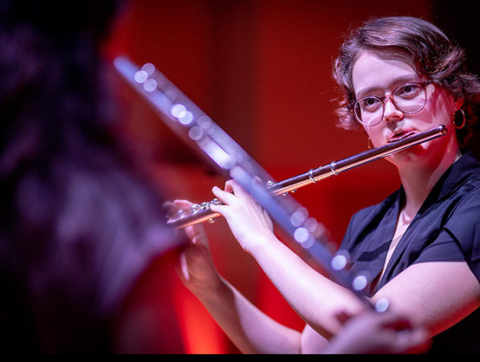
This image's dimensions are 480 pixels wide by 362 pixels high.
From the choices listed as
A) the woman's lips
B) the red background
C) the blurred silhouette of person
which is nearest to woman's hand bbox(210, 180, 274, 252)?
the blurred silhouette of person

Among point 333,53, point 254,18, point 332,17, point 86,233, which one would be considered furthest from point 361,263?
point 254,18

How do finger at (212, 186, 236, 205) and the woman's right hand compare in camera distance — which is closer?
finger at (212, 186, 236, 205)

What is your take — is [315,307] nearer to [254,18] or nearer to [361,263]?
[361,263]

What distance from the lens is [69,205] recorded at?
23.9 inches

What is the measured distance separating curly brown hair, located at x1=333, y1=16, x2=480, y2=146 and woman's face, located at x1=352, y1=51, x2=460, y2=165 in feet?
0.06

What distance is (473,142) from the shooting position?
1.13m

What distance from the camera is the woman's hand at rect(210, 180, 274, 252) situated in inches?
32.4

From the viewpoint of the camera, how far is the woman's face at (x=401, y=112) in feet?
2.92

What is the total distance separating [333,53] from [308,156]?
36cm

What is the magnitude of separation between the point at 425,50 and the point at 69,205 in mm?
723

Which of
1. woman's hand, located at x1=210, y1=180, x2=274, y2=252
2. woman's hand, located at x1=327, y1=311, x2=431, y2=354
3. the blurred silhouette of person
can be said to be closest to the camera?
woman's hand, located at x1=327, y1=311, x2=431, y2=354

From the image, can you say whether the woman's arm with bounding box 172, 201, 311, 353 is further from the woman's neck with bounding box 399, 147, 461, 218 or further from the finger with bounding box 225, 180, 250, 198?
the woman's neck with bounding box 399, 147, 461, 218

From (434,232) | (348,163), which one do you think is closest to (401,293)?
(434,232)

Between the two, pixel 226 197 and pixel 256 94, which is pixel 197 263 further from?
pixel 256 94
